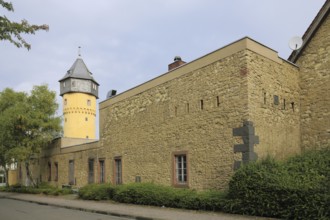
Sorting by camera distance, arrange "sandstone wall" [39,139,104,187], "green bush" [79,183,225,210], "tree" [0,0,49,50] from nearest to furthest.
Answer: "tree" [0,0,49,50] → "green bush" [79,183,225,210] → "sandstone wall" [39,139,104,187]

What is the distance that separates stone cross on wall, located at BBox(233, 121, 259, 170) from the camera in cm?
1379

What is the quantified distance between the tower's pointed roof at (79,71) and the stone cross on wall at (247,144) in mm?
37123

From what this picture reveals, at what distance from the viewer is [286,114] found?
15.9 meters

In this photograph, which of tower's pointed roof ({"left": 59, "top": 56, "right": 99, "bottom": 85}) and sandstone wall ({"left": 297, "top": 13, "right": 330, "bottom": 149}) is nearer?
sandstone wall ({"left": 297, "top": 13, "right": 330, "bottom": 149})

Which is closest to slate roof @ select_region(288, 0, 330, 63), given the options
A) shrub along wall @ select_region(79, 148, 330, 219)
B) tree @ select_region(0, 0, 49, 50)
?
shrub along wall @ select_region(79, 148, 330, 219)

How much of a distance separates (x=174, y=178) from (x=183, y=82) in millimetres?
4532

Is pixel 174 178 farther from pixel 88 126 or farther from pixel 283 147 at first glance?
pixel 88 126

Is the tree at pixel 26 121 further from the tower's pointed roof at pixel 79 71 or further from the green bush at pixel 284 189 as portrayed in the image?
the green bush at pixel 284 189

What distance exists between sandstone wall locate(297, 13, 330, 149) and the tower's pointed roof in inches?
1414

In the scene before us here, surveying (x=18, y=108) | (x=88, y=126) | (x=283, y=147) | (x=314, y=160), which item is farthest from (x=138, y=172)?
(x=88, y=126)

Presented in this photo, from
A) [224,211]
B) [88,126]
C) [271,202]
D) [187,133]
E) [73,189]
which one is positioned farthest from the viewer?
[88,126]

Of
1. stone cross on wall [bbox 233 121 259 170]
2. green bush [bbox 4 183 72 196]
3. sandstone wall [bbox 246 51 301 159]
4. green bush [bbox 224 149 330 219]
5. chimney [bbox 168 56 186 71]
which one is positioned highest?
chimney [bbox 168 56 186 71]

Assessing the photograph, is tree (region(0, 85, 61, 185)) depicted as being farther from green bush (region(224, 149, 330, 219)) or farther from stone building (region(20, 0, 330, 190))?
green bush (region(224, 149, 330, 219))

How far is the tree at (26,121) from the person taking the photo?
28.6 metres
